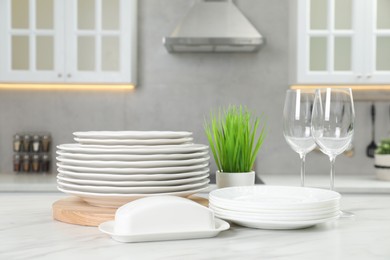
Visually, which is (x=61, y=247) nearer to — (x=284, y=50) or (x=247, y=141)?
(x=247, y=141)

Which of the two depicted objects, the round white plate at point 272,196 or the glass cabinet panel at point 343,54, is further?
the glass cabinet panel at point 343,54

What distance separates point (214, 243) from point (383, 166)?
2604mm

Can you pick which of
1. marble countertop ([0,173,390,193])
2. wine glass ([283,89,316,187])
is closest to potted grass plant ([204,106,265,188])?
wine glass ([283,89,316,187])

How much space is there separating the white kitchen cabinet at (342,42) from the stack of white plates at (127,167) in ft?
7.84

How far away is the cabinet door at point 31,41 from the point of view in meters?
3.45

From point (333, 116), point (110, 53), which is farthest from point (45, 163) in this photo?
point (333, 116)

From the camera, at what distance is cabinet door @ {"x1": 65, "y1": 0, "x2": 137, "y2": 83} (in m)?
3.46

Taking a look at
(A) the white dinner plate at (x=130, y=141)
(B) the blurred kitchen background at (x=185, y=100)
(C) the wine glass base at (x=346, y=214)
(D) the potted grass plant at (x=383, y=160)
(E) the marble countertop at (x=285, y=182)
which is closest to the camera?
(A) the white dinner plate at (x=130, y=141)

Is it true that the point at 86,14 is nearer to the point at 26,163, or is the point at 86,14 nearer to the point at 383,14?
the point at 26,163

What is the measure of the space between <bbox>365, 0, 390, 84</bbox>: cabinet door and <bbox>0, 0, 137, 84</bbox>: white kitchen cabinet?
4.65 ft

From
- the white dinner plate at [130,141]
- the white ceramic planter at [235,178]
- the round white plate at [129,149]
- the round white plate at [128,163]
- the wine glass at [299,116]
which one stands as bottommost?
the white ceramic planter at [235,178]

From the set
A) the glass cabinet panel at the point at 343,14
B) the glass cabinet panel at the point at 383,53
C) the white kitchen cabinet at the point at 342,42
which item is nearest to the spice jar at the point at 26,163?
the white kitchen cabinet at the point at 342,42

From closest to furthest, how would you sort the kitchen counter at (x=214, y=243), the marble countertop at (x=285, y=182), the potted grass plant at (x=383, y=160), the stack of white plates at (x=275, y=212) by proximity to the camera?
the kitchen counter at (x=214, y=243)
the stack of white plates at (x=275, y=212)
the marble countertop at (x=285, y=182)
the potted grass plant at (x=383, y=160)

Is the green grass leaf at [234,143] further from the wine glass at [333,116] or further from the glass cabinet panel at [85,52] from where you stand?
the glass cabinet panel at [85,52]
